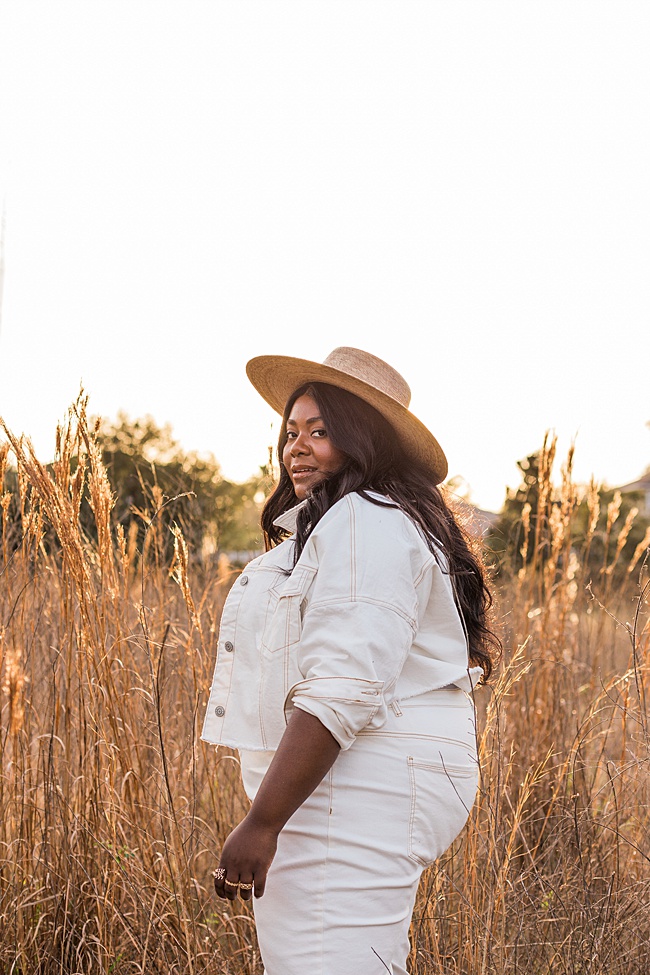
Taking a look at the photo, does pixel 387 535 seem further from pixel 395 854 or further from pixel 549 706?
pixel 549 706

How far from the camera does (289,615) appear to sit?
70.4 inches

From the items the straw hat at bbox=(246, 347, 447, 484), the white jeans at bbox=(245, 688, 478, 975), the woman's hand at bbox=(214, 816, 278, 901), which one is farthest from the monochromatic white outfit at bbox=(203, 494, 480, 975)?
the straw hat at bbox=(246, 347, 447, 484)

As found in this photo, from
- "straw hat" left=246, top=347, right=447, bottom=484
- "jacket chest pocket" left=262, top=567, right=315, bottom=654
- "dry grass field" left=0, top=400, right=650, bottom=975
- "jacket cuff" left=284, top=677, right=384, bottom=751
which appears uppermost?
"straw hat" left=246, top=347, right=447, bottom=484

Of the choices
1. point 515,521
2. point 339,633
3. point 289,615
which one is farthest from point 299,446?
point 515,521

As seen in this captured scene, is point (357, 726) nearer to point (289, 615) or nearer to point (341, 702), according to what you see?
point (341, 702)

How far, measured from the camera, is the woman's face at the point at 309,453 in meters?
2.07

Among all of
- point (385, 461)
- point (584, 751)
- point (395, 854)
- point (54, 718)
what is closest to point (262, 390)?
point (385, 461)

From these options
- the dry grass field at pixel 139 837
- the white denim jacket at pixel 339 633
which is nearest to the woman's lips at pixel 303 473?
the white denim jacket at pixel 339 633

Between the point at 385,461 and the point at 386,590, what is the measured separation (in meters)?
0.49

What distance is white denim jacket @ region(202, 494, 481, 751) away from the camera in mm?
1651

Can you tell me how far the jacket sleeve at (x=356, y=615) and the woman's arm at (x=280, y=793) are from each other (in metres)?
0.03

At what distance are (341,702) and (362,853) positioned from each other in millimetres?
303

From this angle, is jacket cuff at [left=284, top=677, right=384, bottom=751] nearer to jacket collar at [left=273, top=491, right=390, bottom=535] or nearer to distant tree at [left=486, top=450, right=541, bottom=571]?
jacket collar at [left=273, top=491, right=390, bottom=535]

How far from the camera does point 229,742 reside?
6.09ft
